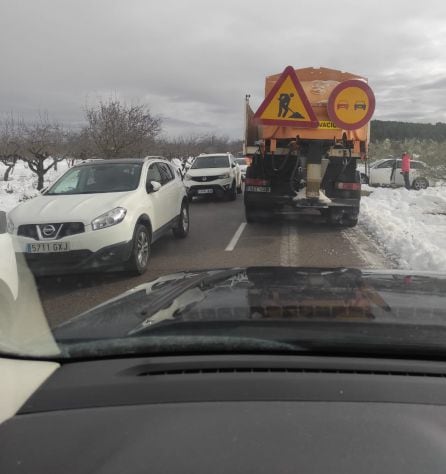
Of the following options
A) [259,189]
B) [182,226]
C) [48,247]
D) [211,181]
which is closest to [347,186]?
[259,189]

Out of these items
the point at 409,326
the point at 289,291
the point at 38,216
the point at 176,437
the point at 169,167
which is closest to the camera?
the point at 176,437

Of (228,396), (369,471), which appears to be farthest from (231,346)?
(369,471)

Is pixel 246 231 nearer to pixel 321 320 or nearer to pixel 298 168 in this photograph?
pixel 298 168

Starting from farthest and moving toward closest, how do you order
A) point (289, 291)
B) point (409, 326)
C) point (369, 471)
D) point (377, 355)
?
1. point (289, 291)
2. point (409, 326)
3. point (377, 355)
4. point (369, 471)

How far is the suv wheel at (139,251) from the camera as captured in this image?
6391 mm

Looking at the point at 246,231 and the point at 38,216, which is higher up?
the point at 38,216

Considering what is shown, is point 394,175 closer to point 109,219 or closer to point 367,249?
point 367,249

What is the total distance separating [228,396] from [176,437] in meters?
0.25

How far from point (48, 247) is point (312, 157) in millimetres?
6009

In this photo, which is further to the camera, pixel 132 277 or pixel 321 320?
pixel 132 277

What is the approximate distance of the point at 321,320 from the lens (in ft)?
6.93

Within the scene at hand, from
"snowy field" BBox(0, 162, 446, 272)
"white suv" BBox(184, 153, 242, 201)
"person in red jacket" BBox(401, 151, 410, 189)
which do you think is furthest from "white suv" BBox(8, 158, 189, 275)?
"person in red jacket" BBox(401, 151, 410, 189)

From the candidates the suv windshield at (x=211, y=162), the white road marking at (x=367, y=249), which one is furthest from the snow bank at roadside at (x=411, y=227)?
the suv windshield at (x=211, y=162)

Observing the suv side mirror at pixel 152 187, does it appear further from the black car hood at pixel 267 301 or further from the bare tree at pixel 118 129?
the bare tree at pixel 118 129
